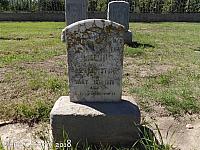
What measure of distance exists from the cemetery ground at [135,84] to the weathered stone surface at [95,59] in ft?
2.37

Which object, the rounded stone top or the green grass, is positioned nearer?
the rounded stone top

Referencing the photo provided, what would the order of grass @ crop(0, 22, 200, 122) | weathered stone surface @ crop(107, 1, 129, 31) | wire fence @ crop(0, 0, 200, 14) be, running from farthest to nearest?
wire fence @ crop(0, 0, 200, 14) → weathered stone surface @ crop(107, 1, 129, 31) → grass @ crop(0, 22, 200, 122)

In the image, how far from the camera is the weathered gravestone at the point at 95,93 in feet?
13.2

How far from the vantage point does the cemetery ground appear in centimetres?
→ 489

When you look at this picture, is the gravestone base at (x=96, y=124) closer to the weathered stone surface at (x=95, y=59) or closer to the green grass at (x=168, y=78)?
the weathered stone surface at (x=95, y=59)

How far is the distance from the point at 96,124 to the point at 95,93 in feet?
1.58

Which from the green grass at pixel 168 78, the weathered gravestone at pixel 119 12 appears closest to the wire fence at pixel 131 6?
the weathered gravestone at pixel 119 12

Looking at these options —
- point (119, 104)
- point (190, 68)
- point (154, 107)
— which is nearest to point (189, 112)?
point (154, 107)

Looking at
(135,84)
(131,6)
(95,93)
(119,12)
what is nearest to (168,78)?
(135,84)

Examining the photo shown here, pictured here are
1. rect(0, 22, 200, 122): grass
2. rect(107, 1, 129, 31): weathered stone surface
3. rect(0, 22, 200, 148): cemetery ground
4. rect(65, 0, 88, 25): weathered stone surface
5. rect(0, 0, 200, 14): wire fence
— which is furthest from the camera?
rect(0, 0, 200, 14): wire fence

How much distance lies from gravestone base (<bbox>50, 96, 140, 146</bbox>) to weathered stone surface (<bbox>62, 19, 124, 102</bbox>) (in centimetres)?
27

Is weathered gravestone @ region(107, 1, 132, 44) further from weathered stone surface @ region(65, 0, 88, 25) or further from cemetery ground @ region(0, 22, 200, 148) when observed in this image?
weathered stone surface @ region(65, 0, 88, 25)

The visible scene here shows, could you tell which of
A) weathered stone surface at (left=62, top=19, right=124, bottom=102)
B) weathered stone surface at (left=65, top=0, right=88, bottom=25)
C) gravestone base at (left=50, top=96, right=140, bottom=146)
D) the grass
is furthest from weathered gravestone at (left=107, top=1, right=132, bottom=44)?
gravestone base at (left=50, top=96, right=140, bottom=146)

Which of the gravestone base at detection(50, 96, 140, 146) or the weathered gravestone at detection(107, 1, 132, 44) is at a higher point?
the weathered gravestone at detection(107, 1, 132, 44)
